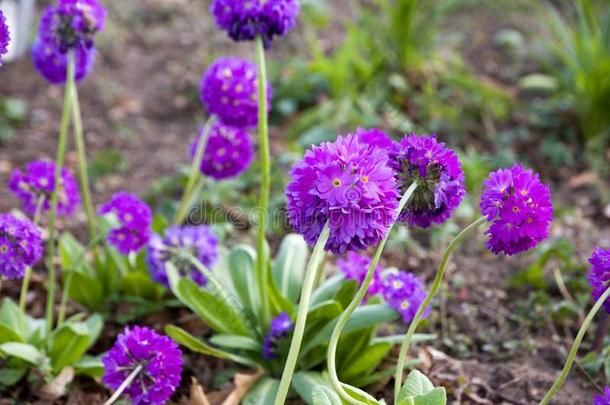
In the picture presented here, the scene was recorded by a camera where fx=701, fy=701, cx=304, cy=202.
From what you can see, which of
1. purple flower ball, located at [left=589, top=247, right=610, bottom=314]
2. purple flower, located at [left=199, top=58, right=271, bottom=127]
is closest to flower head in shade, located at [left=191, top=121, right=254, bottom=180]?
purple flower, located at [left=199, top=58, right=271, bottom=127]

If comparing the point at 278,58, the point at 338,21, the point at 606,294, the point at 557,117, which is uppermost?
the point at 338,21

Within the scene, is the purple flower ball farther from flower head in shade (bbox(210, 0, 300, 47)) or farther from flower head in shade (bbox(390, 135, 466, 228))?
flower head in shade (bbox(210, 0, 300, 47))

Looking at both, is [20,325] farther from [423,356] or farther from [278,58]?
Answer: [278,58]

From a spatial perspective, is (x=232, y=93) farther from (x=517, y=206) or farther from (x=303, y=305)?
(x=517, y=206)

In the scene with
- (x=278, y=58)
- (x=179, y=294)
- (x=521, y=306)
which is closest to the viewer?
(x=179, y=294)

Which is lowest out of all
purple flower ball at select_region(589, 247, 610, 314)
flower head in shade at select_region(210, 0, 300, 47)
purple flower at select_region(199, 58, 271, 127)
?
purple flower ball at select_region(589, 247, 610, 314)

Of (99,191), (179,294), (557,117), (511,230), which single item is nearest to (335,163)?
(511,230)

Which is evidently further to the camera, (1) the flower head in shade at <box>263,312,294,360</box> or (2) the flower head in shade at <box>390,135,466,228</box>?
(1) the flower head in shade at <box>263,312,294,360</box>

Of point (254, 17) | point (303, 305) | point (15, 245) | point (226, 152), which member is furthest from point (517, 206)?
point (15, 245)

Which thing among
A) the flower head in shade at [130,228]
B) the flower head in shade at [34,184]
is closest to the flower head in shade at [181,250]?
the flower head in shade at [130,228]
